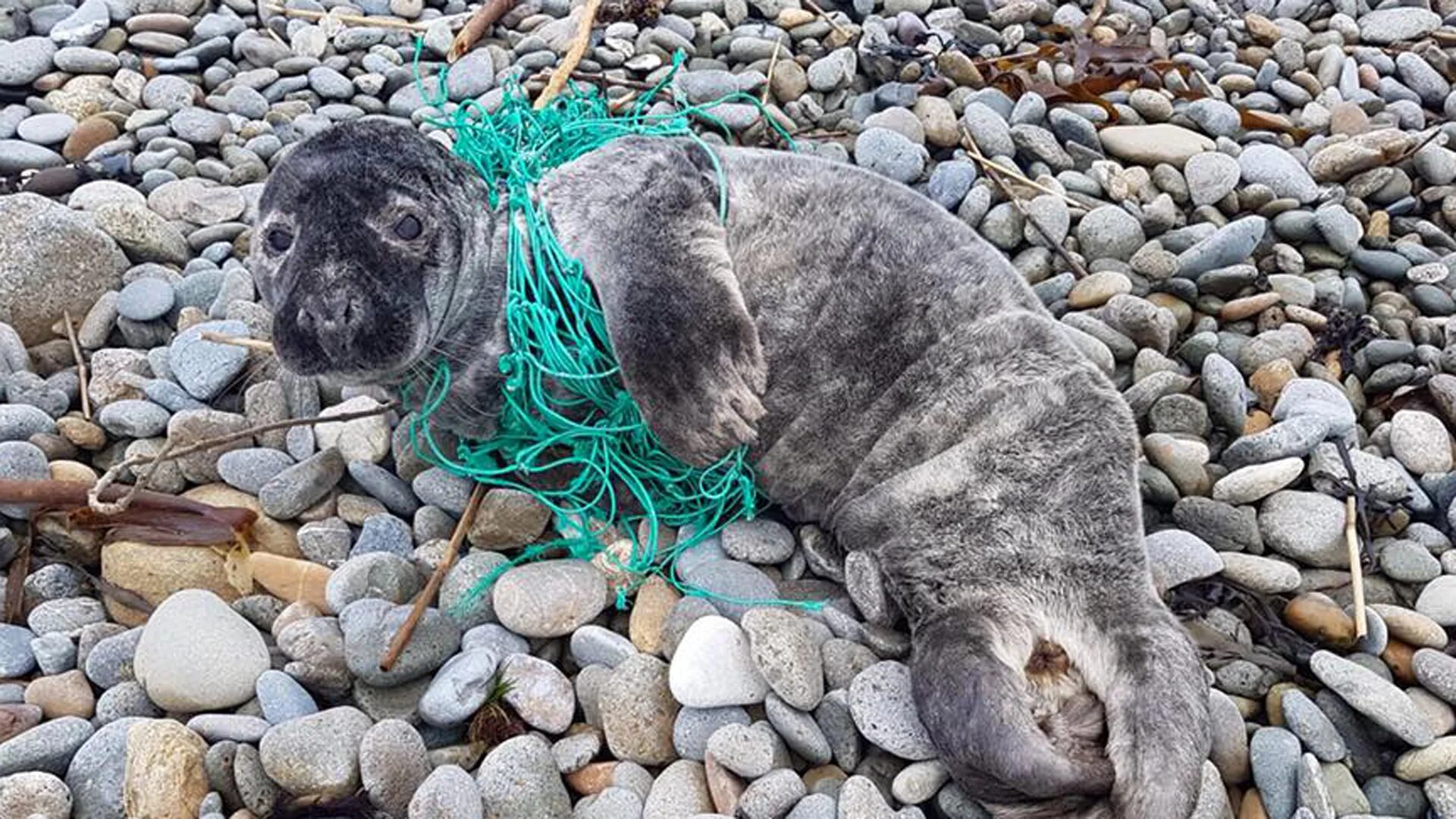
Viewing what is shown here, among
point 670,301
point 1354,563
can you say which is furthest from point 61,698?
point 1354,563

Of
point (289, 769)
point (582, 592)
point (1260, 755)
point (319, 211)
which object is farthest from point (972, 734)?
point (319, 211)

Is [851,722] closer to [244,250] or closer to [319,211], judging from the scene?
[319,211]

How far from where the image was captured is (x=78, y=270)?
370 cm

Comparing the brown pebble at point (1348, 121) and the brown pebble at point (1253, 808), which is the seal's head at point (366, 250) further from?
the brown pebble at point (1348, 121)

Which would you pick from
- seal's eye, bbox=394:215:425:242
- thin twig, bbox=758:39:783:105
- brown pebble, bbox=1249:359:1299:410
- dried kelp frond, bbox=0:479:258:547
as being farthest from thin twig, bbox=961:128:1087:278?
dried kelp frond, bbox=0:479:258:547

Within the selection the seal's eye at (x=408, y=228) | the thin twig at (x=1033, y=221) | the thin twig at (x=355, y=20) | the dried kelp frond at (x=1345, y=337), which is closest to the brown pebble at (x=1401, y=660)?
the dried kelp frond at (x=1345, y=337)

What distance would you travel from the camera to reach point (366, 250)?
8.58ft

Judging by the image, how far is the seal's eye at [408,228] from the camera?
2674 mm

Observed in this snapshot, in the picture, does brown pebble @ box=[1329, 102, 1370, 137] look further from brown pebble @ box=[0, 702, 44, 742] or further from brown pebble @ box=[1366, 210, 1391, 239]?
brown pebble @ box=[0, 702, 44, 742]

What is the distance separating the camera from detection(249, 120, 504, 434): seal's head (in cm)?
256

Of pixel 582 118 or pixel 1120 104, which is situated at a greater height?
pixel 582 118

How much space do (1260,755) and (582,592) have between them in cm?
151

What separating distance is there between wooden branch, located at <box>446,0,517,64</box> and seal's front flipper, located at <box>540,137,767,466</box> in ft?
6.96

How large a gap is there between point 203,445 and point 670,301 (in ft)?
4.07
